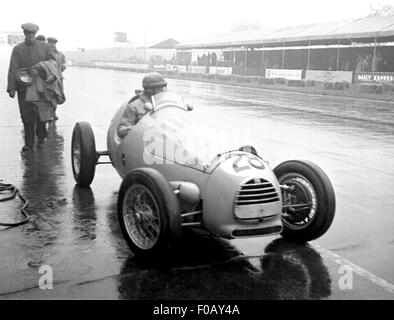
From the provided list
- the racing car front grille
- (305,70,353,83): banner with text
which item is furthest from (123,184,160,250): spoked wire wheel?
(305,70,353,83): banner with text

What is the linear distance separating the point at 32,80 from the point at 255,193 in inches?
231

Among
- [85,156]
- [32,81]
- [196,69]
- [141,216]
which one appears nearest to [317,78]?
[196,69]

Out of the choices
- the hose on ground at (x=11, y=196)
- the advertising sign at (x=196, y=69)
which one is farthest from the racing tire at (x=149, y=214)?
the advertising sign at (x=196, y=69)

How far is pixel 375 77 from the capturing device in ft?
94.2

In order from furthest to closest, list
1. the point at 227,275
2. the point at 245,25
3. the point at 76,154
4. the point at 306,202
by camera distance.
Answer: the point at 245,25
the point at 76,154
the point at 306,202
the point at 227,275

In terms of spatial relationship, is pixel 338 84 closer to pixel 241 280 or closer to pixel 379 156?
pixel 379 156

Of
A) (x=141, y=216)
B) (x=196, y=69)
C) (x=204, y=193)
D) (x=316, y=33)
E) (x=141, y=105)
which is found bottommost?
(x=196, y=69)

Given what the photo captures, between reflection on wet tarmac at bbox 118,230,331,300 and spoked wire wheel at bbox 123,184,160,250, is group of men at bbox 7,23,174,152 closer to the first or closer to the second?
spoked wire wheel at bbox 123,184,160,250

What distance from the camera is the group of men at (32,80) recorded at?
872 centimetres

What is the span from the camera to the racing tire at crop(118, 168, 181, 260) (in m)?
3.97

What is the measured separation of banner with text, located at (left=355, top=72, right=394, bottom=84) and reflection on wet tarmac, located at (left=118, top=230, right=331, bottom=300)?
25.4m

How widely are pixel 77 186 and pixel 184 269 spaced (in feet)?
10.0

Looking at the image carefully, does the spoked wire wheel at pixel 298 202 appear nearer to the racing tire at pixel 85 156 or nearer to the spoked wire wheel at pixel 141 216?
the spoked wire wheel at pixel 141 216

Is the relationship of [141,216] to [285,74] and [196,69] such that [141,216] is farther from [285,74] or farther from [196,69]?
[196,69]
